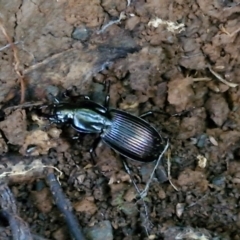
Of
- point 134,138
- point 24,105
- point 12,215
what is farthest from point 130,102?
point 12,215

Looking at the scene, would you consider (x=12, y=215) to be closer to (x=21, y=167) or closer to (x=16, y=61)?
(x=21, y=167)

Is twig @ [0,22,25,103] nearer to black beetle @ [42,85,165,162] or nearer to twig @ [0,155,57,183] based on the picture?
black beetle @ [42,85,165,162]

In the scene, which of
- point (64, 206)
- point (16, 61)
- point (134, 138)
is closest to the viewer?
point (64, 206)

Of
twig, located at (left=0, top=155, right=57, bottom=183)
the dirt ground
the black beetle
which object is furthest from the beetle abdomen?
twig, located at (left=0, top=155, right=57, bottom=183)

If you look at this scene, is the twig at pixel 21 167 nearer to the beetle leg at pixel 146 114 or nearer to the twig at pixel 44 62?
the twig at pixel 44 62

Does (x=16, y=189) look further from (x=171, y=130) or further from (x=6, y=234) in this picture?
(x=171, y=130)

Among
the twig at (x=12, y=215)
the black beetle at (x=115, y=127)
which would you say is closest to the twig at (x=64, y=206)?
the twig at (x=12, y=215)

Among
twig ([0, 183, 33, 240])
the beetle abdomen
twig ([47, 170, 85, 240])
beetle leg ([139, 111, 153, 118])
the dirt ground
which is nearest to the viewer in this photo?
twig ([0, 183, 33, 240])
